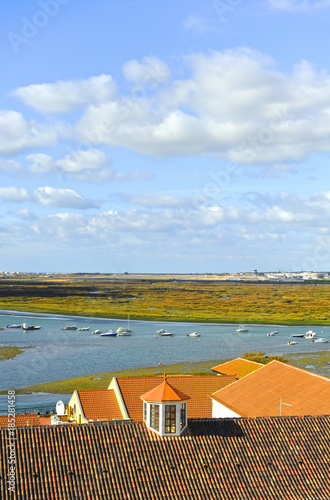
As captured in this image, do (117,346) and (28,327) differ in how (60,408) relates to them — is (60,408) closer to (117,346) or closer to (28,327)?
(117,346)

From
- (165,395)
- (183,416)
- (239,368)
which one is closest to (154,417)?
(165,395)

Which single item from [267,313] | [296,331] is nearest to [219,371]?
[296,331]

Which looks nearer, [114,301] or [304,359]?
Answer: [304,359]

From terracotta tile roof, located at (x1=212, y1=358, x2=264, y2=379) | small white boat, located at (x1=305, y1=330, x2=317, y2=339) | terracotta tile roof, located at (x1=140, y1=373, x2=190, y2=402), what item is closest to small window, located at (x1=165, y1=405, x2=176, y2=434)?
terracotta tile roof, located at (x1=140, y1=373, x2=190, y2=402)

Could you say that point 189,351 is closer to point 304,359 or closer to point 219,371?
point 304,359

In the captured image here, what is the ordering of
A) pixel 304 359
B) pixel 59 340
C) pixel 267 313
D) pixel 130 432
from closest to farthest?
1. pixel 130 432
2. pixel 304 359
3. pixel 59 340
4. pixel 267 313

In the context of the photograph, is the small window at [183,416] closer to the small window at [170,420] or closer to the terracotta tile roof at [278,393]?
the small window at [170,420]
